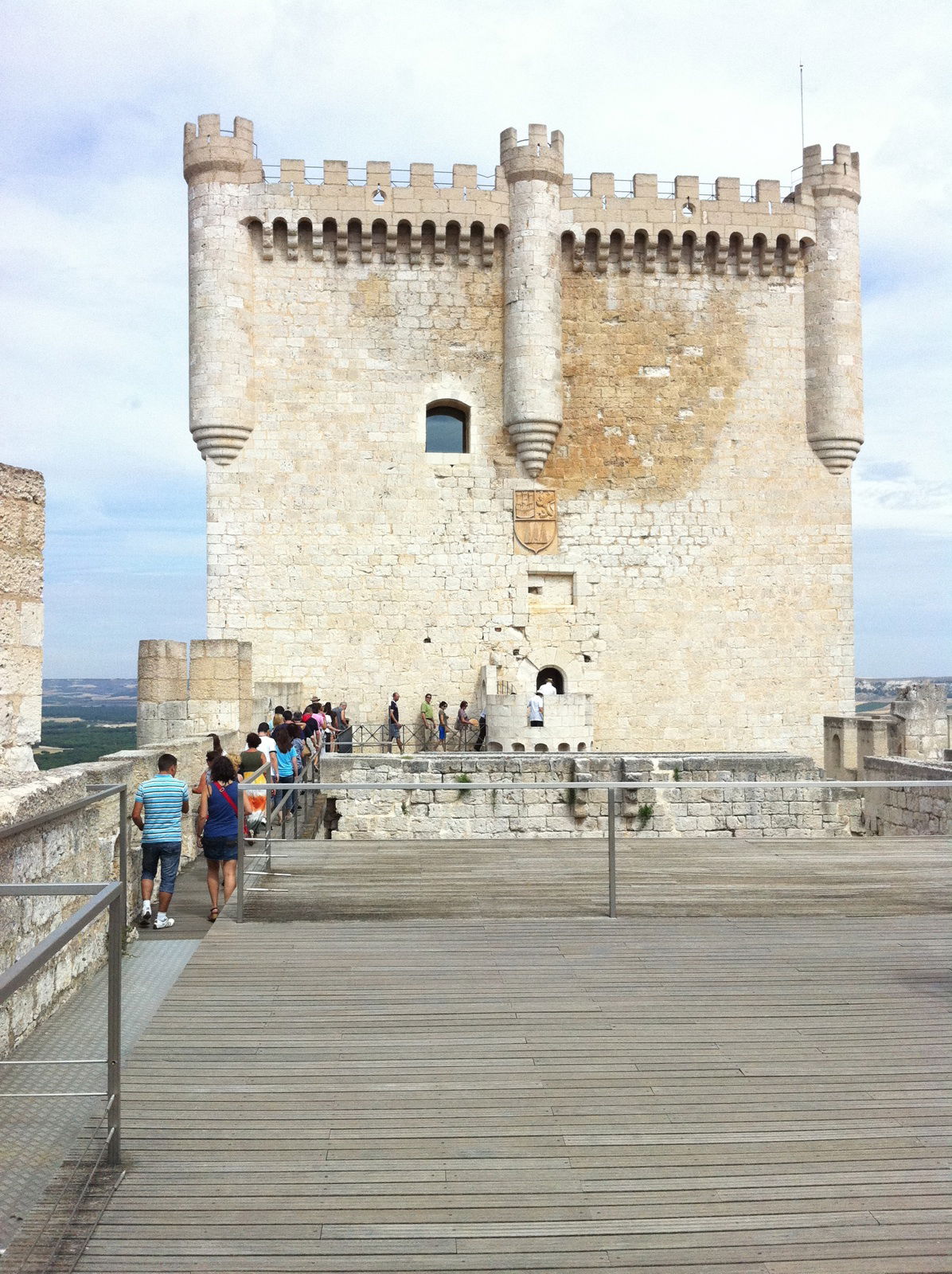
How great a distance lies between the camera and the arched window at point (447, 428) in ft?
59.3

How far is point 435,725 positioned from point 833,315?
967cm

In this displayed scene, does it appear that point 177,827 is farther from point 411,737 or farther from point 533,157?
point 533,157

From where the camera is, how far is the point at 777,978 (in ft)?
15.7

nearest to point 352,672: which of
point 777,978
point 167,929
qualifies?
point 167,929

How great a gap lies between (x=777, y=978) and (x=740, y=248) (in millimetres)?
16058

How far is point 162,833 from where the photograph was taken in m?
6.39

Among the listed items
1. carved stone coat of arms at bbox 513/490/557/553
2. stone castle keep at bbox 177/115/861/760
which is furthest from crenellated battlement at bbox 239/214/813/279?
carved stone coat of arms at bbox 513/490/557/553

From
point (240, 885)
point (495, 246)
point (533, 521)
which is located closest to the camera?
point (240, 885)

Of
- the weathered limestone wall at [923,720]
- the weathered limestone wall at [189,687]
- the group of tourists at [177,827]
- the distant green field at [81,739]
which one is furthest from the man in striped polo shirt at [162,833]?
the distant green field at [81,739]

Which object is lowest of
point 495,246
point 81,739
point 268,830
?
point 81,739

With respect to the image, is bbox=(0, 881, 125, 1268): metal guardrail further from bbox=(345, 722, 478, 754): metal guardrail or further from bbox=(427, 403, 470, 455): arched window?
bbox=(427, 403, 470, 455): arched window

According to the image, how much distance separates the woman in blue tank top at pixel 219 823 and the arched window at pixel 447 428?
12.0m

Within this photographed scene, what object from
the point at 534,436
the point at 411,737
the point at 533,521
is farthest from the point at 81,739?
the point at 534,436

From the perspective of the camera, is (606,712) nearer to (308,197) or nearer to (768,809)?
(768,809)
